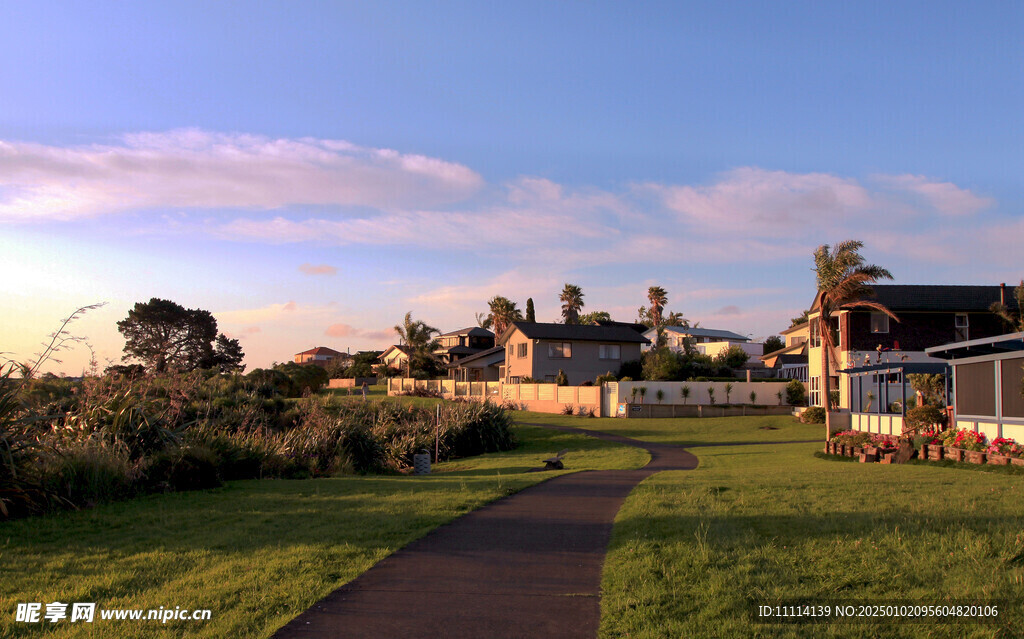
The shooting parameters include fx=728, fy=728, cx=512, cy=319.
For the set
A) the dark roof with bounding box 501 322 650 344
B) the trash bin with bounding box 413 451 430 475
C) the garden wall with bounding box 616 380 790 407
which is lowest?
the trash bin with bounding box 413 451 430 475

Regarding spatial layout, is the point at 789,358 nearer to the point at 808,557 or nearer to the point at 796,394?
the point at 796,394

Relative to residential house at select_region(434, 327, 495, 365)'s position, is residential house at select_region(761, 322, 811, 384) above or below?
below

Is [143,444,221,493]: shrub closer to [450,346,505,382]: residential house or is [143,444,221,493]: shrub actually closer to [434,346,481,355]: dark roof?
[450,346,505,382]: residential house

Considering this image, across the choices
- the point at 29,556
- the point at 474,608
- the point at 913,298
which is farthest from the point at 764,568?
the point at 913,298

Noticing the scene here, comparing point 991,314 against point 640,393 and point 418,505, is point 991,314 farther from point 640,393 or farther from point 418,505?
point 418,505

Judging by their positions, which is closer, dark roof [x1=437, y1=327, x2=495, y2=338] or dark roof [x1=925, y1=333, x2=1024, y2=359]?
dark roof [x1=925, y1=333, x2=1024, y2=359]

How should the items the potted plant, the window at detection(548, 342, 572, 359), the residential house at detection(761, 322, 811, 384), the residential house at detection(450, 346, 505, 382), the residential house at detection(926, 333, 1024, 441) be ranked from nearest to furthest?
the potted plant
the residential house at detection(926, 333, 1024, 441)
the window at detection(548, 342, 572, 359)
the residential house at detection(761, 322, 811, 384)
the residential house at detection(450, 346, 505, 382)

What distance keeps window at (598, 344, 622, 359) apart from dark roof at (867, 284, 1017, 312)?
22070 millimetres

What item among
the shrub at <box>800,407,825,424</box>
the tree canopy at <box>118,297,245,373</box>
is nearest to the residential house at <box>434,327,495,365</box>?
the tree canopy at <box>118,297,245,373</box>

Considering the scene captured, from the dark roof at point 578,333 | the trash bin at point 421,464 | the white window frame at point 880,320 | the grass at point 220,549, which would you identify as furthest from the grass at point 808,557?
the dark roof at point 578,333

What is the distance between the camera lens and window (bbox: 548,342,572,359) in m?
57.2

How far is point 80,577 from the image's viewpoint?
682 centimetres

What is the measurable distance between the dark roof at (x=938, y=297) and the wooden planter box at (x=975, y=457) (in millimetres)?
21736

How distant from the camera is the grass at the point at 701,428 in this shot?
33.2 m
